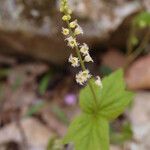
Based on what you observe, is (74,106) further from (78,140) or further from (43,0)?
(78,140)

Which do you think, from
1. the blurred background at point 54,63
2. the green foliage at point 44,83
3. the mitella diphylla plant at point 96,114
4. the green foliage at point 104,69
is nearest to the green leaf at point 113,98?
the mitella diphylla plant at point 96,114

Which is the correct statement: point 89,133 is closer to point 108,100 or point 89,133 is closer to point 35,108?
point 108,100

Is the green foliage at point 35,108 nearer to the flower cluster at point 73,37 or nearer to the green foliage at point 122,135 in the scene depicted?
the green foliage at point 122,135

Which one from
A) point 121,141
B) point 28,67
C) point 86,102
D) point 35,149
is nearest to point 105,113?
point 86,102

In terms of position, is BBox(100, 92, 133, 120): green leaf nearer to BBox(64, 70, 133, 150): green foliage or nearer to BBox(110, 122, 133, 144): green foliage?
BBox(64, 70, 133, 150): green foliage

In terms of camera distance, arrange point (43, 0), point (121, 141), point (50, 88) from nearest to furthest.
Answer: point (121, 141) → point (43, 0) → point (50, 88)

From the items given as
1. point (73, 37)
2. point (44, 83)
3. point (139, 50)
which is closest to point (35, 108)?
point (44, 83)
